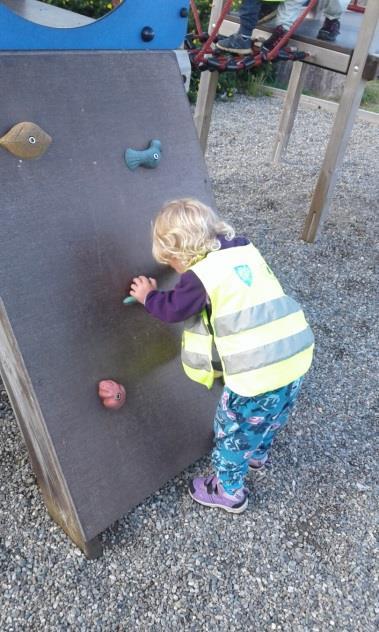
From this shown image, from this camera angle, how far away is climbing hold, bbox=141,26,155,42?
1.98 meters

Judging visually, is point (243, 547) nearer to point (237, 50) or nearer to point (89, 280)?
point (89, 280)

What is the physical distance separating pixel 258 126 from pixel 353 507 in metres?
4.90

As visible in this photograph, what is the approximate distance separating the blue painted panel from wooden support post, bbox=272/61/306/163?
2.65 meters

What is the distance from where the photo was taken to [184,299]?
5.26 feet

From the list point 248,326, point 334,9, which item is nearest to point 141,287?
point 248,326

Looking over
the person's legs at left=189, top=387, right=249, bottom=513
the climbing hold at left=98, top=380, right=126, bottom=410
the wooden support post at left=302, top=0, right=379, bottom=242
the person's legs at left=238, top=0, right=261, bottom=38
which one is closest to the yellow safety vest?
the person's legs at left=189, top=387, right=249, bottom=513

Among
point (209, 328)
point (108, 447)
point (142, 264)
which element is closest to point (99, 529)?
point (108, 447)

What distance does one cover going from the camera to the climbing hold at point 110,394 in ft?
5.71

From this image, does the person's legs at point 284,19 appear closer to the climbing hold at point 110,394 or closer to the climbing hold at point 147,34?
the climbing hold at point 147,34

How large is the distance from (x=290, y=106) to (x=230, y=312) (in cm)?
368

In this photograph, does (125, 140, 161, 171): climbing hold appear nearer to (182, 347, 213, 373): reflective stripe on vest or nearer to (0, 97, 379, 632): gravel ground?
(182, 347, 213, 373): reflective stripe on vest

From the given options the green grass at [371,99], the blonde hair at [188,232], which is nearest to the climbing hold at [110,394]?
the blonde hair at [188,232]

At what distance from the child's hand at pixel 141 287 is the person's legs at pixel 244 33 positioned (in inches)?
95.0

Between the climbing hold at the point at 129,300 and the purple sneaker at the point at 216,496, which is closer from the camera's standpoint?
the climbing hold at the point at 129,300
